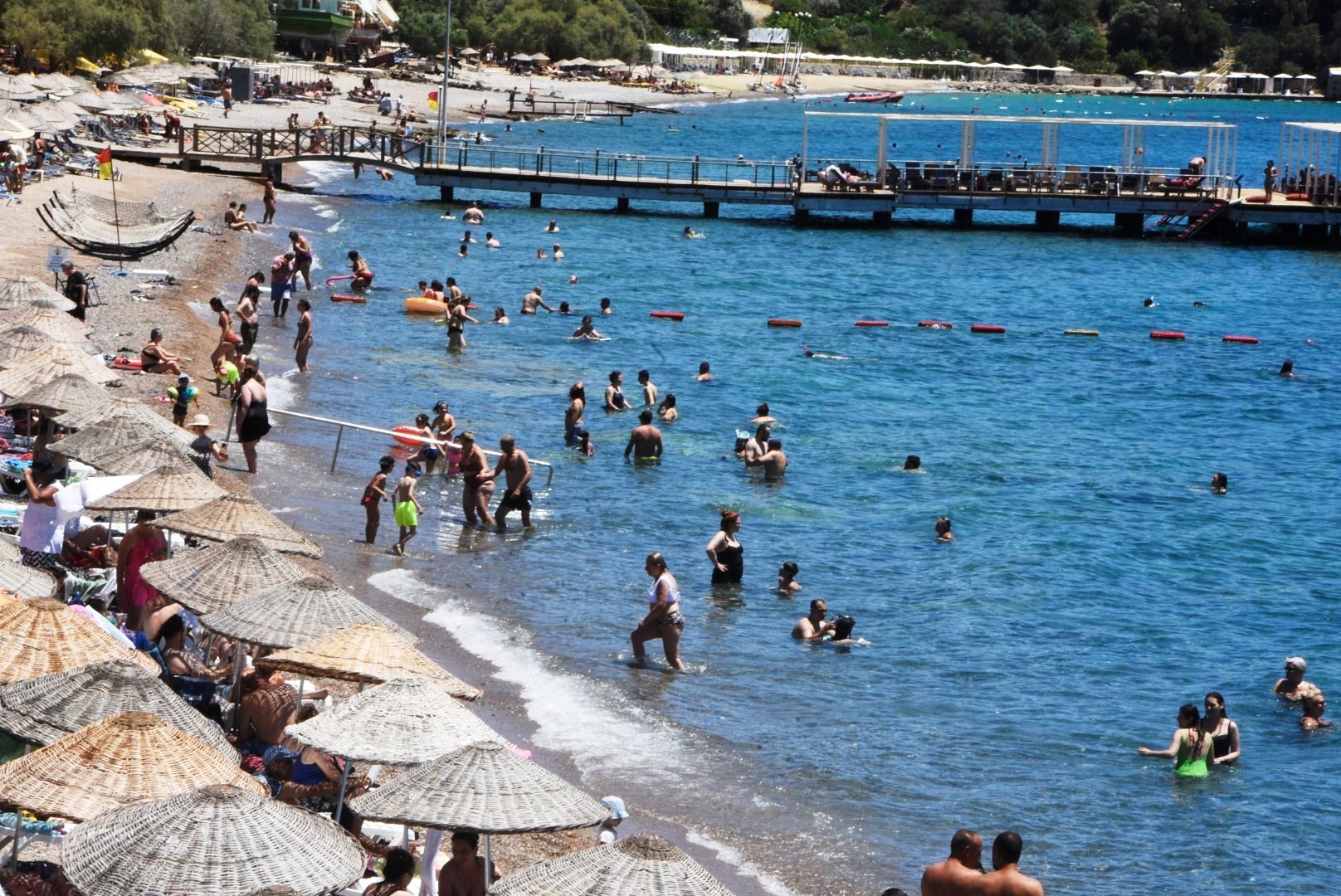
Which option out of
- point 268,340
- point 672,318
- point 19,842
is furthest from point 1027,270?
point 19,842

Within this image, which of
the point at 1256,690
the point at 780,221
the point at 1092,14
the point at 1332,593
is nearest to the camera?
the point at 1256,690

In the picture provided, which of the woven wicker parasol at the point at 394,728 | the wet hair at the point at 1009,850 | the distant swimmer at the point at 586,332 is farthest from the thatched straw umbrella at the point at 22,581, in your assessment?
the distant swimmer at the point at 586,332

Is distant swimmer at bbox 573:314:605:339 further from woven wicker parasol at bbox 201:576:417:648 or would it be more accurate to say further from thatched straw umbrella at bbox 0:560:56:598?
woven wicker parasol at bbox 201:576:417:648

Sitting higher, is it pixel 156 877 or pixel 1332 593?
pixel 156 877

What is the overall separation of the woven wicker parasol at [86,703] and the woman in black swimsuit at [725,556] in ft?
31.0

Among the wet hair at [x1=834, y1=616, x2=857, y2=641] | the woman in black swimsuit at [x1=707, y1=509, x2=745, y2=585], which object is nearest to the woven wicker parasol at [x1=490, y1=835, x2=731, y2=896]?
the wet hair at [x1=834, y1=616, x2=857, y2=641]

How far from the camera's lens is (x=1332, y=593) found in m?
20.3

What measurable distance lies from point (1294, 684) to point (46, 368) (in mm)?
12931

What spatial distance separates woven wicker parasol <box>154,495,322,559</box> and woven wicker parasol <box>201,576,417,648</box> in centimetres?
189

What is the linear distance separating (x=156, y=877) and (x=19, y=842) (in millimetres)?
2305

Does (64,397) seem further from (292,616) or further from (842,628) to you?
(842,628)

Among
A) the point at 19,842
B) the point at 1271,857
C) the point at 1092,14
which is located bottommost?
the point at 1271,857

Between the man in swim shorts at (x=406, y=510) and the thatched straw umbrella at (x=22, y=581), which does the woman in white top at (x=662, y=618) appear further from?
the thatched straw umbrella at (x=22, y=581)

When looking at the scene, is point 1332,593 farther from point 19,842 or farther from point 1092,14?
point 1092,14
